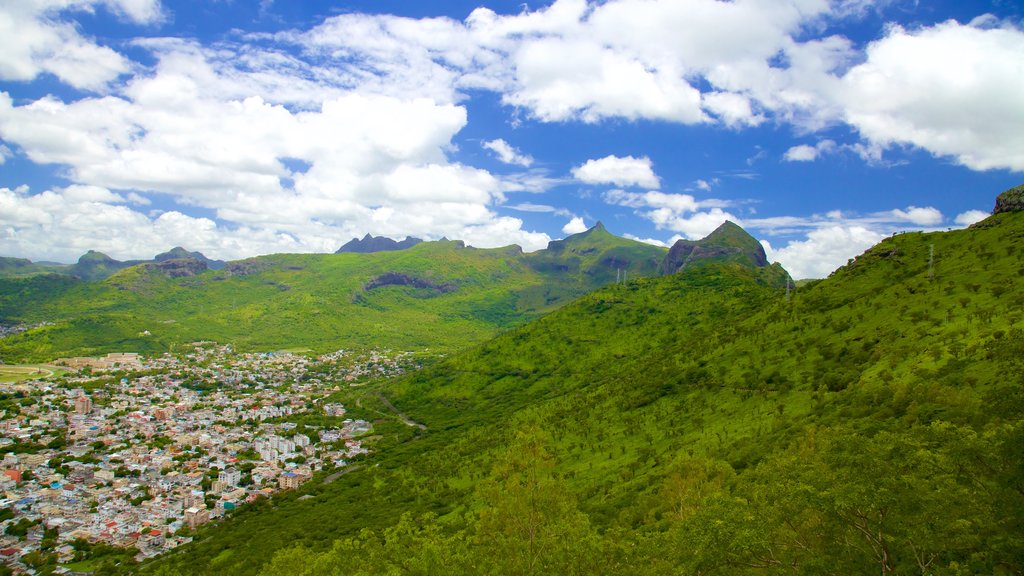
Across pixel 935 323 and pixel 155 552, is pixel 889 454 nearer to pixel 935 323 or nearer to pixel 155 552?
pixel 935 323

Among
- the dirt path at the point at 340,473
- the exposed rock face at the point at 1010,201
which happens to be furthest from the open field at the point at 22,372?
the exposed rock face at the point at 1010,201

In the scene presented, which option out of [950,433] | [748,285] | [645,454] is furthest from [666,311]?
[950,433]

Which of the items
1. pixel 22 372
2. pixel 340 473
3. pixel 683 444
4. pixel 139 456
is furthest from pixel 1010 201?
pixel 22 372

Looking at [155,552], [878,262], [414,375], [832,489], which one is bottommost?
[155,552]

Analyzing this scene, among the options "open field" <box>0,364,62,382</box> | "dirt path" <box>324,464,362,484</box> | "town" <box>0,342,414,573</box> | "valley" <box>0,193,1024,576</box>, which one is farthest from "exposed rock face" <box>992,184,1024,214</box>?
"open field" <box>0,364,62,382</box>

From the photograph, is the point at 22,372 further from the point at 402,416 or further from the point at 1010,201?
the point at 1010,201

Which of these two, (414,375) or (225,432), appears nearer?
(225,432)

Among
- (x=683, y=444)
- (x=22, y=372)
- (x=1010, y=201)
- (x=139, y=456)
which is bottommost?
(x=139, y=456)
